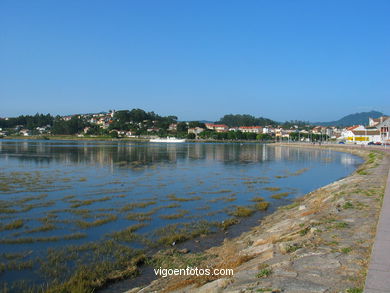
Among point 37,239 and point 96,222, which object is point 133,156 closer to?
point 96,222

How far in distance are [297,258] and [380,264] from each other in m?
1.82

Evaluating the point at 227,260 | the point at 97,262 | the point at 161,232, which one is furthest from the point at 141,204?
the point at 227,260

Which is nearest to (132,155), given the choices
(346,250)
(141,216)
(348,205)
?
(141,216)

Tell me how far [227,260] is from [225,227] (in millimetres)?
5371

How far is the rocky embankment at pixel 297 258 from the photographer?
633cm

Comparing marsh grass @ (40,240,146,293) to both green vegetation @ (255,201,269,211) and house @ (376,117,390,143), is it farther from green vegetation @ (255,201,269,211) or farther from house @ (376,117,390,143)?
house @ (376,117,390,143)

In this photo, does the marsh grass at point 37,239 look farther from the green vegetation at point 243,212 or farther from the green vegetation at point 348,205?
the green vegetation at point 348,205

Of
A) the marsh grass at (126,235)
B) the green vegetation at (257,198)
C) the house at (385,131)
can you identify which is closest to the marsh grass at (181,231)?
the marsh grass at (126,235)

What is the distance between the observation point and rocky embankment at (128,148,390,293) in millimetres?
6328

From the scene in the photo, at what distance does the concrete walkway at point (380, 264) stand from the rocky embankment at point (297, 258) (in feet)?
0.62

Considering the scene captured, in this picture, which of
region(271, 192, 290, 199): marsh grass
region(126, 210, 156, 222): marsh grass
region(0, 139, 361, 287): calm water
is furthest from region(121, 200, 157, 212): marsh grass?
region(271, 192, 290, 199): marsh grass

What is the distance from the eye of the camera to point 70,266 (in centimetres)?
1028

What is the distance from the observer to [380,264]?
21.2 feet

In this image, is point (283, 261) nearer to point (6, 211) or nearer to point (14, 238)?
point (14, 238)
